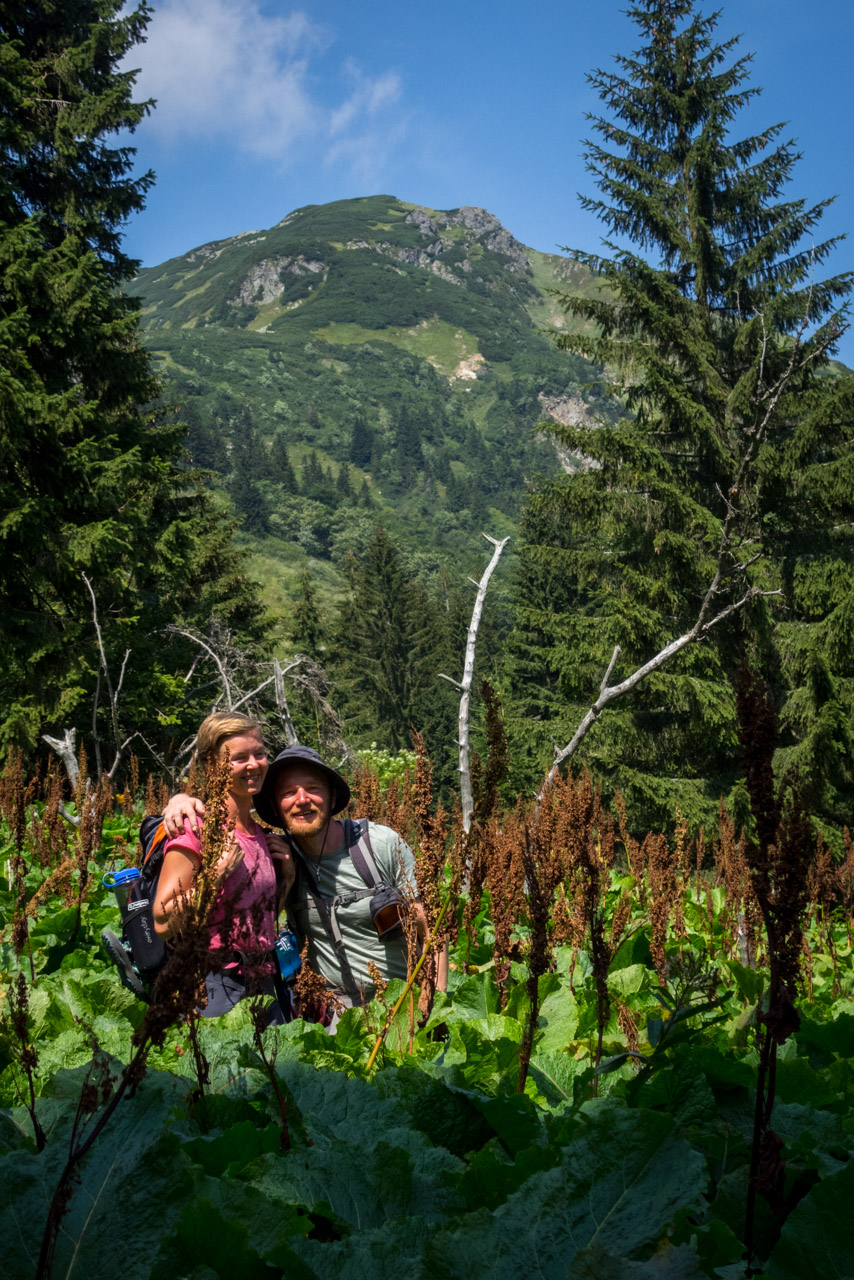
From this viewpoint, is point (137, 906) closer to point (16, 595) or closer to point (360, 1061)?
point (360, 1061)

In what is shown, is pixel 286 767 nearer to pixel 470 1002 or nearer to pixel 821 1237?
pixel 470 1002

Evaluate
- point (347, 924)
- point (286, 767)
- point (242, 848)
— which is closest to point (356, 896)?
point (347, 924)

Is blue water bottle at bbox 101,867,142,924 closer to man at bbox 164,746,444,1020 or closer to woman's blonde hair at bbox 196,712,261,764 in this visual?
man at bbox 164,746,444,1020

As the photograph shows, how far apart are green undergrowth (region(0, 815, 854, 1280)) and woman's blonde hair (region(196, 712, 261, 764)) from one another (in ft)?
4.81

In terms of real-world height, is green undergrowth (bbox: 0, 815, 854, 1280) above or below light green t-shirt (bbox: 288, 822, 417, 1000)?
above

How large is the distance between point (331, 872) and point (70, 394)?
10.7 metres

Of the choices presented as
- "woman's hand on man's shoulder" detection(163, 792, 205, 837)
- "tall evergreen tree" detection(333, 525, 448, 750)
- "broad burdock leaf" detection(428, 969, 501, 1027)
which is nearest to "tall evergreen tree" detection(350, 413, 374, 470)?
"tall evergreen tree" detection(333, 525, 448, 750)

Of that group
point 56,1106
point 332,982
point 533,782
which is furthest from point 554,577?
point 56,1106

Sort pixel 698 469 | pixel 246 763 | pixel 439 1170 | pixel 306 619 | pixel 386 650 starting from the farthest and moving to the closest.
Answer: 1. pixel 386 650
2. pixel 306 619
3. pixel 698 469
4. pixel 246 763
5. pixel 439 1170

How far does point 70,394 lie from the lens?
11.6 meters

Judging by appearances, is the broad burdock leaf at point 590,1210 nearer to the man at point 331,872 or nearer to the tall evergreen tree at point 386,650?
the man at point 331,872

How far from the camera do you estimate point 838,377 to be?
13.9 metres

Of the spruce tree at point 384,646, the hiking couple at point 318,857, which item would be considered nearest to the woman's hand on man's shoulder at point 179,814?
the hiking couple at point 318,857

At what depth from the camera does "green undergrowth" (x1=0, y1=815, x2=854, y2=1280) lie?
736mm
